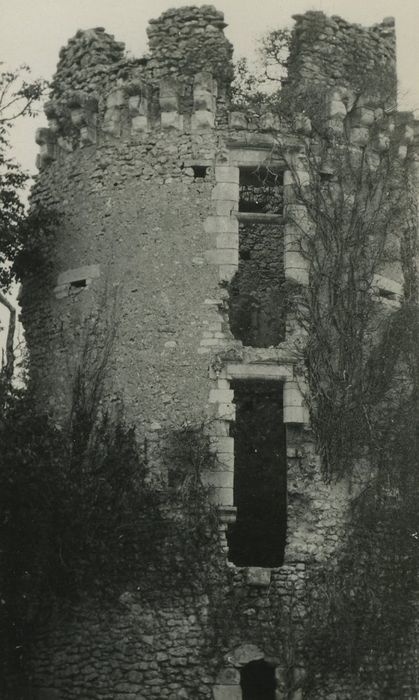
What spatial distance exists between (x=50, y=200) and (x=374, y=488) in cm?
657

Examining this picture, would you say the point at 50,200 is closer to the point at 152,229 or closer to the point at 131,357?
the point at 152,229

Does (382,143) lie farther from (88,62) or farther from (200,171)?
(88,62)

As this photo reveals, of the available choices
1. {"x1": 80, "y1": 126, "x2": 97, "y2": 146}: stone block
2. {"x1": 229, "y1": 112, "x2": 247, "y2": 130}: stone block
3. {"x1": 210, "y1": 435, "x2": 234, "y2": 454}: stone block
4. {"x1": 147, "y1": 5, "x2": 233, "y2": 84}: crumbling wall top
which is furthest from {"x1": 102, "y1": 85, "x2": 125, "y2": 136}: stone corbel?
{"x1": 210, "y1": 435, "x2": 234, "y2": 454}: stone block

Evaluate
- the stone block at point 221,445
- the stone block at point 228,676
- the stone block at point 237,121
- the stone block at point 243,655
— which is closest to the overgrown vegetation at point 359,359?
the stone block at point 243,655

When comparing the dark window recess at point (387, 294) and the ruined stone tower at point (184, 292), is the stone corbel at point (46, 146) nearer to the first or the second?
the ruined stone tower at point (184, 292)

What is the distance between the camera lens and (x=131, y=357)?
15.2 m

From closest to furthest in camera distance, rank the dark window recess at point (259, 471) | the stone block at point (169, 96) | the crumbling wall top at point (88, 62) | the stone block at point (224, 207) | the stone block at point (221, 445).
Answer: the stone block at point (221, 445) → the stone block at point (224, 207) → the stone block at point (169, 96) → the crumbling wall top at point (88, 62) → the dark window recess at point (259, 471)

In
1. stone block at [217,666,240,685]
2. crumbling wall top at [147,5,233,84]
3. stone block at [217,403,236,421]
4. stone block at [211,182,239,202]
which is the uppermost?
crumbling wall top at [147,5,233,84]

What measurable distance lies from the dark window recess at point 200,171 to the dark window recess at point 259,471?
3354 millimetres

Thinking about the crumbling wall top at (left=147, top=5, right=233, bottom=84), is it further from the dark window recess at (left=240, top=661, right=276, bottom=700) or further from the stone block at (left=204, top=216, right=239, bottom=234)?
the dark window recess at (left=240, top=661, right=276, bottom=700)

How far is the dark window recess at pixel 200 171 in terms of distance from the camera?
620 inches

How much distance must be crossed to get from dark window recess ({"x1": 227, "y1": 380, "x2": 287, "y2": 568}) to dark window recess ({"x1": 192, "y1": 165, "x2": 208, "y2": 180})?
335 cm

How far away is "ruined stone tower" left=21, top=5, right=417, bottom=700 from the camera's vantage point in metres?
14.0

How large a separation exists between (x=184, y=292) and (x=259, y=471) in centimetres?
403
